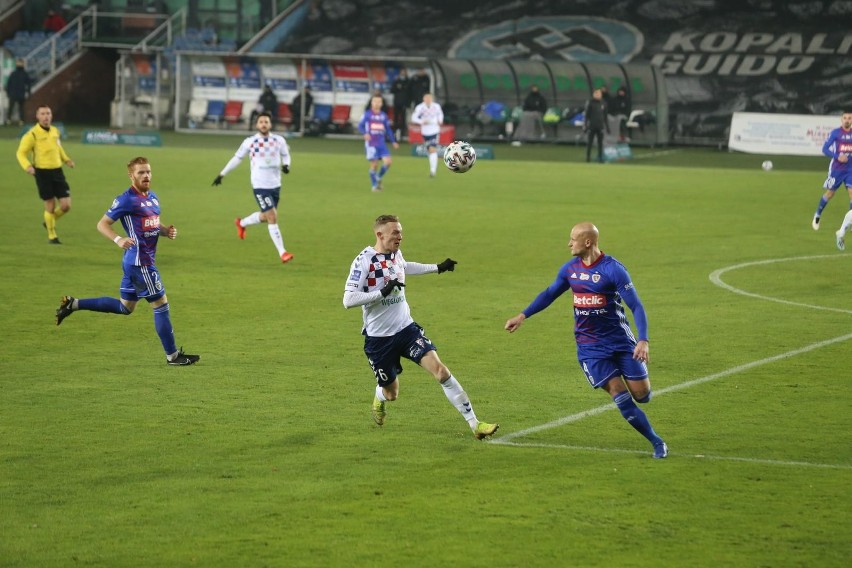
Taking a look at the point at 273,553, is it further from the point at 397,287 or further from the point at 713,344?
the point at 713,344

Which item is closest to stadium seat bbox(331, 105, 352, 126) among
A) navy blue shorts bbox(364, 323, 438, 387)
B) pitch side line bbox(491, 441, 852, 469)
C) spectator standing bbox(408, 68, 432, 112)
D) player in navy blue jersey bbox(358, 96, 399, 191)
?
spectator standing bbox(408, 68, 432, 112)

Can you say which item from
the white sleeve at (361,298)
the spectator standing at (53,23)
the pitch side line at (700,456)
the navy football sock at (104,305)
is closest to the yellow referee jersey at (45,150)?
the navy football sock at (104,305)

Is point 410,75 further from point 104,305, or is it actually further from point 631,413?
point 631,413

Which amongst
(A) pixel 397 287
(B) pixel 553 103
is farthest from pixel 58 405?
(B) pixel 553 103

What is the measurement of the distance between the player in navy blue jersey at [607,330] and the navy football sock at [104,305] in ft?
20.7

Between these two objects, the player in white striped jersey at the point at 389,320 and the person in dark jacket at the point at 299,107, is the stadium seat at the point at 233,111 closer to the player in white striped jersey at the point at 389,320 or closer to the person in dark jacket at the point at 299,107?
the person in dark jacket at the point at 299,107

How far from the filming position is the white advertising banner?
49906mm

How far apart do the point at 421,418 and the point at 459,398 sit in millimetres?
1072

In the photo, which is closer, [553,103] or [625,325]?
[625,325]

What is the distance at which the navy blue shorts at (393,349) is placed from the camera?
461 inches

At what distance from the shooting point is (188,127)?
61.1 meters

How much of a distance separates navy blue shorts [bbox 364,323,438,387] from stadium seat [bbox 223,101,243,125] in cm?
4947

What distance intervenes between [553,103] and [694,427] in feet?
154

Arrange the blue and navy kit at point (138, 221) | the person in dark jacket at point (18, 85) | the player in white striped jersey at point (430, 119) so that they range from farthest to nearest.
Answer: the person in dark jacket at point (18, 85) → the player in white striped jersey at point (430, 119) → the blue and navy kit at point (138, 221)
